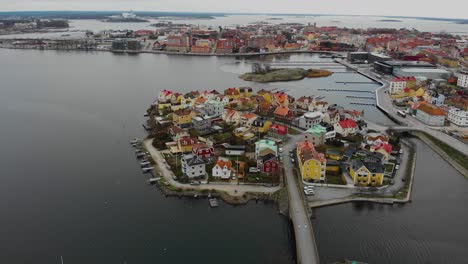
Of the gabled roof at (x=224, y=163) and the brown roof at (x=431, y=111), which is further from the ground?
the brown roof at (x=431, y=111)

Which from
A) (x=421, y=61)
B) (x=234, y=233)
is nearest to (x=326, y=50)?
(x=421, y=61)

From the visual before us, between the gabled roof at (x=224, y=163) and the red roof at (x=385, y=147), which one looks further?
the red roof at (x=385, y=147)

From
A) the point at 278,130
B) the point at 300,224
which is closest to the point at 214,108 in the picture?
the point at 278,130

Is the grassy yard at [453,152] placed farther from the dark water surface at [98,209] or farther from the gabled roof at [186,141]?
the gabled roof at [186,141]

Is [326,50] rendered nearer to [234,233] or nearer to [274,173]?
[274,173]

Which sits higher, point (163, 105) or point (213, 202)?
point (163, 105)

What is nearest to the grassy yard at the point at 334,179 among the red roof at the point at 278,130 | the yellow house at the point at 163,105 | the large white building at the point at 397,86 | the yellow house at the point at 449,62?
the red roof at the point at 278,130

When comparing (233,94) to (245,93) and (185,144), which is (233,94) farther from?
(185,144)
